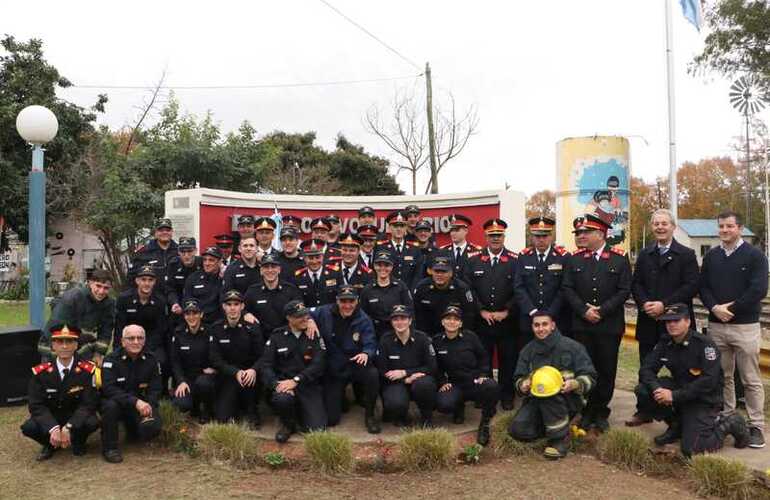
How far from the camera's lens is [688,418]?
496 cm

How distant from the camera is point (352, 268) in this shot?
6.84 metres

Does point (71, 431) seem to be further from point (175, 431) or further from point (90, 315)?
point (90, 315)

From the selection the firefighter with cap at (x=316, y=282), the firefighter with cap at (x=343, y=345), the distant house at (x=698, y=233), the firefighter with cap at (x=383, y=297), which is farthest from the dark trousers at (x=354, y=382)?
the distant house at (x=698, y=233)

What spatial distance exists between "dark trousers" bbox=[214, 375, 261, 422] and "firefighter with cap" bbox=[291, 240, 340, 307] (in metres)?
1.13

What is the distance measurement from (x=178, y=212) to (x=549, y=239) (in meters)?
5.48

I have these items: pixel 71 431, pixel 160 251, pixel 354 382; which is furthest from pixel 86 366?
pixel 354 382

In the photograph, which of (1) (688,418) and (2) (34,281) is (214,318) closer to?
(2) (34,281)

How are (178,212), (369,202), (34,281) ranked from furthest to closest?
1. (369,202)
2. (178,212)
3. (34,281)

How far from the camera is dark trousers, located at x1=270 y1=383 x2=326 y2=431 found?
546 cm

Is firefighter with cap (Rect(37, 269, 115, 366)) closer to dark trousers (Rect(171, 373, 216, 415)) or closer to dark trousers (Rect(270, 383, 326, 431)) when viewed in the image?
dark trousers (Rect(171, 373, 216, 415))

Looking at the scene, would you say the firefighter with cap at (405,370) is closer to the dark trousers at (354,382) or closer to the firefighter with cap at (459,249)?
the dark trousers at (354,382)

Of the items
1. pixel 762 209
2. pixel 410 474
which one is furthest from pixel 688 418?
pixel 762 209

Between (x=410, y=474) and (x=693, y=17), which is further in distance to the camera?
(x=693, y=17)

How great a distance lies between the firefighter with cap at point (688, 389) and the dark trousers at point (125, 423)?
413 centimetres
